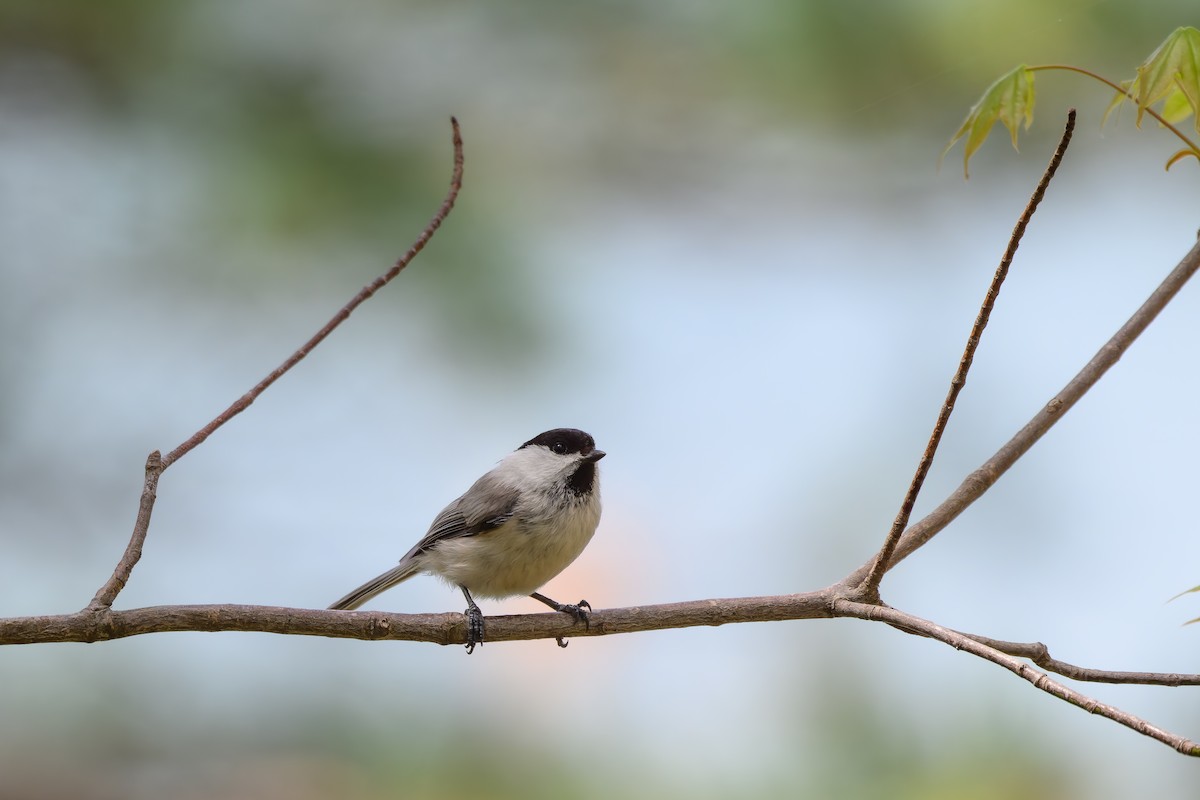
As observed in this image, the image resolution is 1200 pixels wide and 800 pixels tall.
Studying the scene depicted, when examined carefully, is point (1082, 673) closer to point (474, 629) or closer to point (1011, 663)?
point (1011, 663)

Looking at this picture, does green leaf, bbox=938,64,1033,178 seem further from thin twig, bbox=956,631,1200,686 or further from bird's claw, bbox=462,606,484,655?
bird's claw, bbox=462,606,484,655

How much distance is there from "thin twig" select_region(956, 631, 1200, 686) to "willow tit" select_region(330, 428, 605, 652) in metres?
0.76

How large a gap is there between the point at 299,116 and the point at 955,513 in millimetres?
2450

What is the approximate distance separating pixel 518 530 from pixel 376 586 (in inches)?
12.4

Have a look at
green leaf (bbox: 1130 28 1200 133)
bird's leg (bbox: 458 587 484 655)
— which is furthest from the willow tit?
green leaf (bbox: 1130 28 1200 133)

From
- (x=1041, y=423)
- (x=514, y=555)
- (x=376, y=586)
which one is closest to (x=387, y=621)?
(x=514, y=555)

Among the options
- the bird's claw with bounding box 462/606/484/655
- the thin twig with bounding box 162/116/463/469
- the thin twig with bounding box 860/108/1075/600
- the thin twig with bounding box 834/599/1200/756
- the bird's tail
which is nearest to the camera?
the thin twig with bounding box 834/599/1200/756

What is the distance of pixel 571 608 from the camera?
5.33 ft

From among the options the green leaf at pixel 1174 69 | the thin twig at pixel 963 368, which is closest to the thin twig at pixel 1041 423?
the thin twig at pixel 963 368

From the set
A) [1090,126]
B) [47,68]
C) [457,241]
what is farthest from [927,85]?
[47,68]

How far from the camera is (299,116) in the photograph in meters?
3.13

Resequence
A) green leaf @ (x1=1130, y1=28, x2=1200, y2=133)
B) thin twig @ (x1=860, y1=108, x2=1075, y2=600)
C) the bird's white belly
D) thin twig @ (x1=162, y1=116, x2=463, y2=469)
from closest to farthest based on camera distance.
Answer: thin twig @ (x1=860, y1=108, x2=1075, y2=600) → green leaf @ (x1=1130, y1=28, x2=1200, y2=133) → thin twig @ (x1=162, y1=116, x2=463, y2=469) → the bird's white belly

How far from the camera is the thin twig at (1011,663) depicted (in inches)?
34.6

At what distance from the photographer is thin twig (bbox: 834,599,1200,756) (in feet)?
2.89
